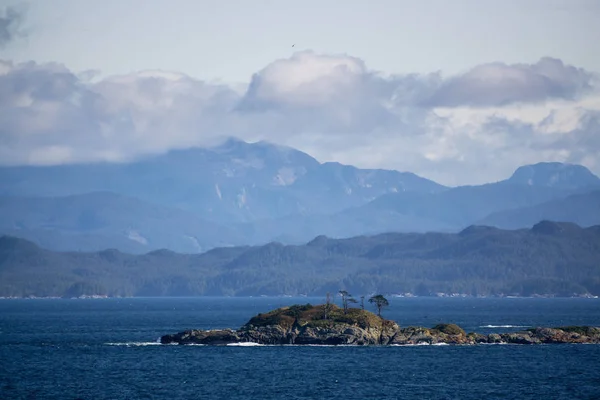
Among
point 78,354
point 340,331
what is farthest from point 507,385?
point 78,354

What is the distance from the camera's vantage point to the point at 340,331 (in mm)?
199375

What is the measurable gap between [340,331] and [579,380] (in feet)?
200

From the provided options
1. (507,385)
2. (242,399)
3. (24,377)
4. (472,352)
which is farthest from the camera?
(472,352)

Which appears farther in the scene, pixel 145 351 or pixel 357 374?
pixel 145 351

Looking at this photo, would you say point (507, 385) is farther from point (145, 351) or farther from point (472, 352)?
point (145, 351)

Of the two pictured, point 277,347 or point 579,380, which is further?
point 277,347

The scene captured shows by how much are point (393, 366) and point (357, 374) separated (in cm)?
1150

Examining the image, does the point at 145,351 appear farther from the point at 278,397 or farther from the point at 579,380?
the point at 579,380

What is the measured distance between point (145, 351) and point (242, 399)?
61.0 metres

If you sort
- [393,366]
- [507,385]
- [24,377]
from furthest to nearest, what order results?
1. [393,366]
2. [24,377]
3. [507,385]

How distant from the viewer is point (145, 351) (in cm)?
18988

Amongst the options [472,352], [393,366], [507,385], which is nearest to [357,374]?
[393,366]

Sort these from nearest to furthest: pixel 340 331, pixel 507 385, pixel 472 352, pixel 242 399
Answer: pixel 242 399 → pixel 507 385 → pixel 472 352 → pixel 340 331

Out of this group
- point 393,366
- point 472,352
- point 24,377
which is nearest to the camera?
point 24,377
